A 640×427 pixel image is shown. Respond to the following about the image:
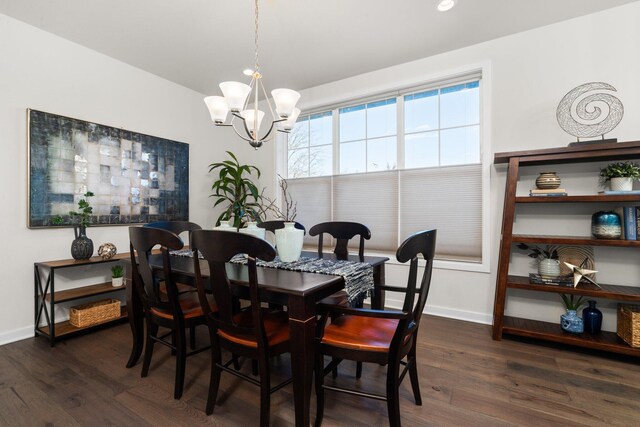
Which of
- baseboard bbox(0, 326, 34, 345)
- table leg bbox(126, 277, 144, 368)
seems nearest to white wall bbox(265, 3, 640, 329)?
table leg bbox(126, 277, 144, 368)

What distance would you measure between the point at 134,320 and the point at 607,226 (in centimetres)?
361

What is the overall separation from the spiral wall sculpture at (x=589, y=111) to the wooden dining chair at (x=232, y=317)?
275 cm

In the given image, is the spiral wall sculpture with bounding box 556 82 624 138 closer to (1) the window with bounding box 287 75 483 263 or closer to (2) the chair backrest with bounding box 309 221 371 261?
(1) the window with bounding box 287 75 483 263

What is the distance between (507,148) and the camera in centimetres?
281

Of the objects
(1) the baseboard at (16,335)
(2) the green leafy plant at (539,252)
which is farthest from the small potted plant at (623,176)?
(1) the baseboard at (16,335)

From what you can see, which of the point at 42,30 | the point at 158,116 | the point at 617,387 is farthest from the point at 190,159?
the point at 617,387

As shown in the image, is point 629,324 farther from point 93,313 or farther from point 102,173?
point 102,173

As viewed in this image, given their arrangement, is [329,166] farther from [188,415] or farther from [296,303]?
[188,415]

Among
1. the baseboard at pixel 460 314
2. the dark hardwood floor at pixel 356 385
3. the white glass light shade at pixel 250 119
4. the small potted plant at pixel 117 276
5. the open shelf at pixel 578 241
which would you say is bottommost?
the dark hardwood floor at pixel 356 385

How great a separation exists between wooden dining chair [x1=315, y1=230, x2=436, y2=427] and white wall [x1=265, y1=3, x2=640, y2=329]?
1.65 metres

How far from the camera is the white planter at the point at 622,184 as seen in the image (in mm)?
2184

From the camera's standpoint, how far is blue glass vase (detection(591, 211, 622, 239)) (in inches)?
87.4

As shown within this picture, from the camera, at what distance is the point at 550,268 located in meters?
2.47

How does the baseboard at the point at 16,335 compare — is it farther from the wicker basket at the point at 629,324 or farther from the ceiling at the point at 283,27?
the wicker basket at the point at 629,324
